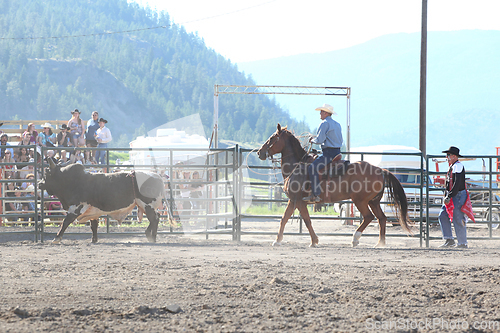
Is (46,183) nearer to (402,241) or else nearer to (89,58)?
(402,241)

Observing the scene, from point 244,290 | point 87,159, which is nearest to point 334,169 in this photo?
point 244,290

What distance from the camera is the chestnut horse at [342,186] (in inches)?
372

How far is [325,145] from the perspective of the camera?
9.35 metres

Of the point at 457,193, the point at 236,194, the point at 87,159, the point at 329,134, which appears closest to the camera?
the point at 329,134

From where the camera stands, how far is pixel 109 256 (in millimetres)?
7738

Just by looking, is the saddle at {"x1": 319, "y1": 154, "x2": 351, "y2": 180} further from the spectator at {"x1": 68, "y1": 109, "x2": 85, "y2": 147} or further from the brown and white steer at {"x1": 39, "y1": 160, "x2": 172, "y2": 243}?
the spectator at {"x1": 68, "y1": 109, "x2": 85, "y2": 147}

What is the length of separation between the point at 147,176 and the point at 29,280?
3.88 metres

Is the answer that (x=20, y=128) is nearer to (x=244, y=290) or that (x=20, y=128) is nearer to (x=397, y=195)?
(x=397, y=195)

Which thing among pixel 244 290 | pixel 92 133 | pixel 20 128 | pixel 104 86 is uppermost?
pixel 104 86

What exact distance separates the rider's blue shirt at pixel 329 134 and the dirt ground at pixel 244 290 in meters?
1.87

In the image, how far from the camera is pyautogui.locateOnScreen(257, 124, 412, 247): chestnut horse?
945 centimetres

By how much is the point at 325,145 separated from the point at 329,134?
0.68 ft

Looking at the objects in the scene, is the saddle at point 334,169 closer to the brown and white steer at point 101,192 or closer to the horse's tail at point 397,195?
the horse's tail at point 397,195

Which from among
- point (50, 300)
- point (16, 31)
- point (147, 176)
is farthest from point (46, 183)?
point (16, 31)
